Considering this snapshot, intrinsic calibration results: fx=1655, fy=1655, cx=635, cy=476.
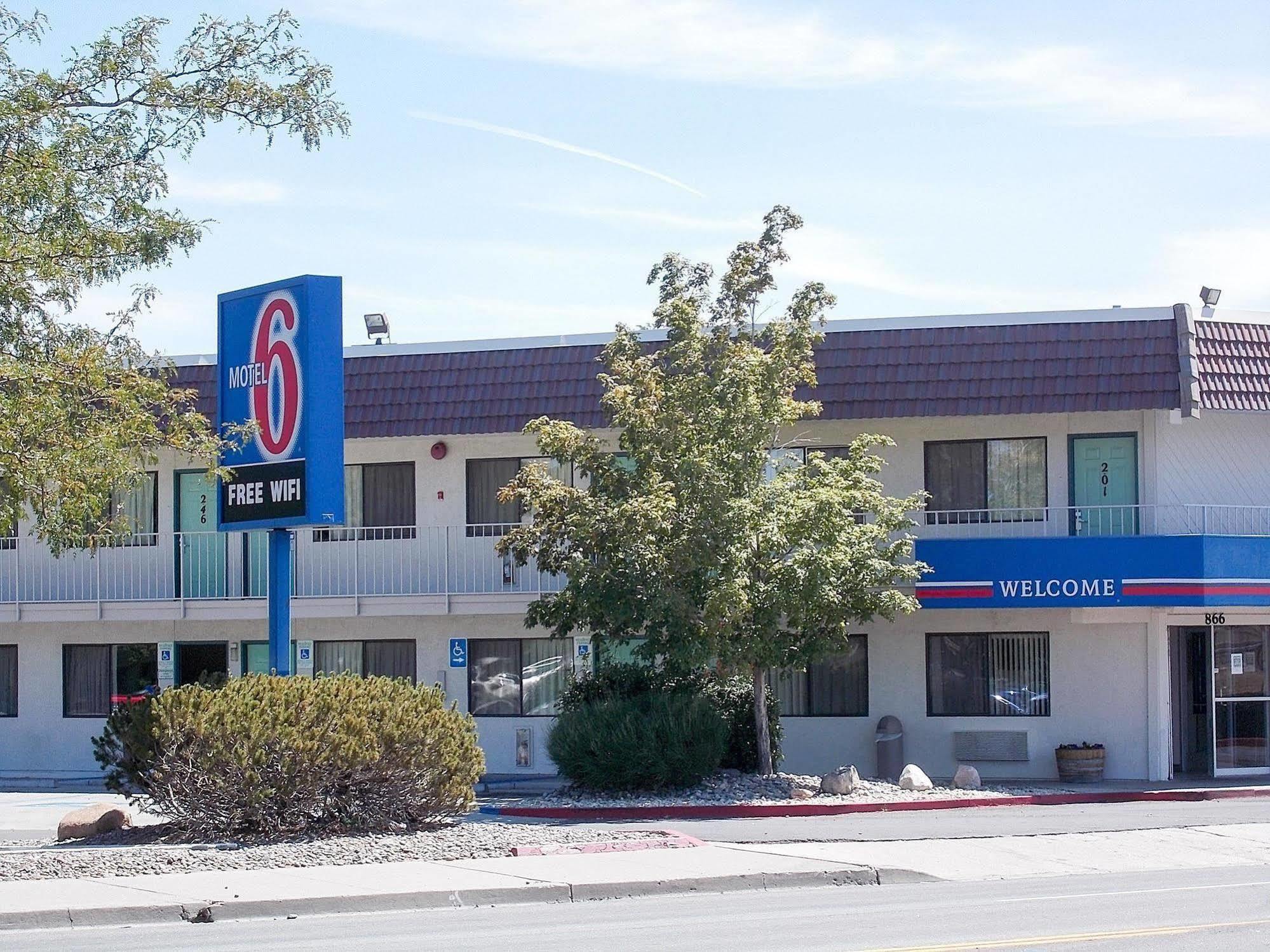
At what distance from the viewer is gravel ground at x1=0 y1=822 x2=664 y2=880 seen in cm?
1432

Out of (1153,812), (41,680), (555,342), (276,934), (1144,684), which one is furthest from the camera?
(41,680)

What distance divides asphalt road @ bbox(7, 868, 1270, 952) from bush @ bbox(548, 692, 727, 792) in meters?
7.53

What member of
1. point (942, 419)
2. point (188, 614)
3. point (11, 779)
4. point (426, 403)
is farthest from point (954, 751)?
point (11, 779)

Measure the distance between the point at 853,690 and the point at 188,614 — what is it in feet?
37.0

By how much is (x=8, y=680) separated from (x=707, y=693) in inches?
557

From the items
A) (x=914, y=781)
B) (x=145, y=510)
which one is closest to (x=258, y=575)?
(x=145, y=510)

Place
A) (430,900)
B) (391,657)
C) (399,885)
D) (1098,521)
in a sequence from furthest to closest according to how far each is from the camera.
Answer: (391,657), (1098,521), (399,885), (430,900)

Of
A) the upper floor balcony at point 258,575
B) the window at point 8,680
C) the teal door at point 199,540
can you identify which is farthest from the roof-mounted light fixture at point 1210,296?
the window at point 8,680

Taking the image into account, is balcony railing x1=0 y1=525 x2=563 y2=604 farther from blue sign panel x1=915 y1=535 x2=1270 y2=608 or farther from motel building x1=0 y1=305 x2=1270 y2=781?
blue sign panel x1=915 y1=535 x2=1270 y2=608

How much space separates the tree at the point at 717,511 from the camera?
21.4m

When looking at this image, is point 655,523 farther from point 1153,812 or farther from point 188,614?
point 188,614

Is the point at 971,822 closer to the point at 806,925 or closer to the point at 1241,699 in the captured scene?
the point at 806,925

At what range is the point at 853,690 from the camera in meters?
26.4

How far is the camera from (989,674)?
2603cm
